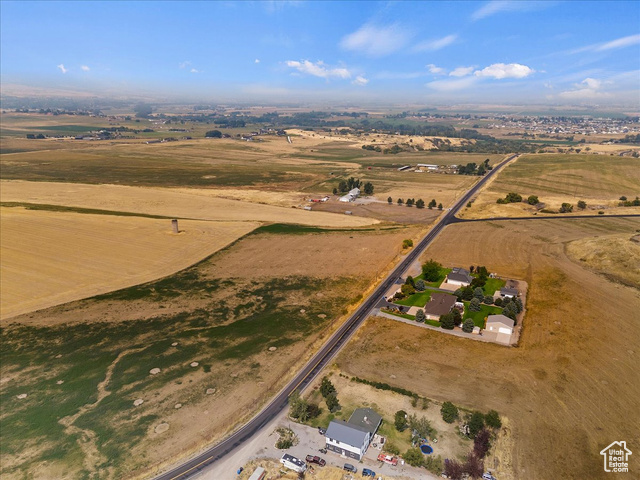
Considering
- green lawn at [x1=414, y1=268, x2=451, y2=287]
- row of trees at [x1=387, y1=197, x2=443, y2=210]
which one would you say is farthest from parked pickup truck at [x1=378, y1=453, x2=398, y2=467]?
row of trees at [x1=387, y1=197, x2=443, y2=210]

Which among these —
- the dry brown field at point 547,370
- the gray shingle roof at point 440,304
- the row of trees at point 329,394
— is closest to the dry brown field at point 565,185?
the dry brown field at point 547,370

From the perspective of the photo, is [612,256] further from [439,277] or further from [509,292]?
[439,277]

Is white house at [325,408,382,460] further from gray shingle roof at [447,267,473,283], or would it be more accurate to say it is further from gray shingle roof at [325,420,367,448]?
gray shingle roof at [447,267,473,283]

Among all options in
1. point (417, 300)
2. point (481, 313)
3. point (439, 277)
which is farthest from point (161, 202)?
point (481, 313)

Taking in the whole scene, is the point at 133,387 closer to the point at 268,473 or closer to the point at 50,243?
the point at 268,473

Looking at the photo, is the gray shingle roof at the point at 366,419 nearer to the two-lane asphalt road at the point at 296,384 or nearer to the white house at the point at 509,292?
the two-lane asphalt road at the point at 296,384
